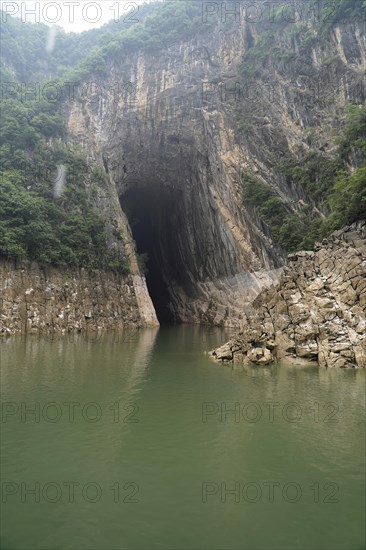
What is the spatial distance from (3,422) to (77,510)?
3768 mm

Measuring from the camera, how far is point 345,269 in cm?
1883

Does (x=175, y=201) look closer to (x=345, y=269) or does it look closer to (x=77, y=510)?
(x=345, y=269)

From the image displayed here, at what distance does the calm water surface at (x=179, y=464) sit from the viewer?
4746 mm

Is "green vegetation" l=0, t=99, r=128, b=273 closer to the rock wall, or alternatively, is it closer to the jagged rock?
the rock wall

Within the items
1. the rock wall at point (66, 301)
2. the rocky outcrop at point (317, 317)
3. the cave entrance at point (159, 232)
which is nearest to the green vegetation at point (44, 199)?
the rock wall at point (66, 301)

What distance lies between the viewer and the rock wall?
26.8 metres

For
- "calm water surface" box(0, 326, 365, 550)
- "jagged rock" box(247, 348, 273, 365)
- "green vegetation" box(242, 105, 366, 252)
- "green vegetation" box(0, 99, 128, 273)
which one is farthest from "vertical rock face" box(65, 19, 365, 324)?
"calm water surface" box(0, 326, 365, 550)

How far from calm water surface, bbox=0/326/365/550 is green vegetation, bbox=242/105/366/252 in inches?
507

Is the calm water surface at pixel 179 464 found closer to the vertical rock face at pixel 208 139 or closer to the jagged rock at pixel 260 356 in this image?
the jagged rock at pixel 260 356

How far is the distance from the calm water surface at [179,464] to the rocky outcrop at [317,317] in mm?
4050

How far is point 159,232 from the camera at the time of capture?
52.3 m

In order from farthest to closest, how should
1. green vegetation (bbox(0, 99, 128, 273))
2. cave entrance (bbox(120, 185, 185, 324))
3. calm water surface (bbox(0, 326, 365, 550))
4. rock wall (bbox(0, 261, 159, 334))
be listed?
cave entrance (bbox(120, 185, 185, 324))
green vegetation (bbox(0, 99, 128, 273))
rock wall (bbox(0, 261, 159, 334))
calm water surface (bbox(0, 326, 365, 550))

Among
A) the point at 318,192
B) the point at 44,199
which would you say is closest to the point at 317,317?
the point at 318,192

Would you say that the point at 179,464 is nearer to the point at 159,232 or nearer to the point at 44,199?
the point at 44,199
